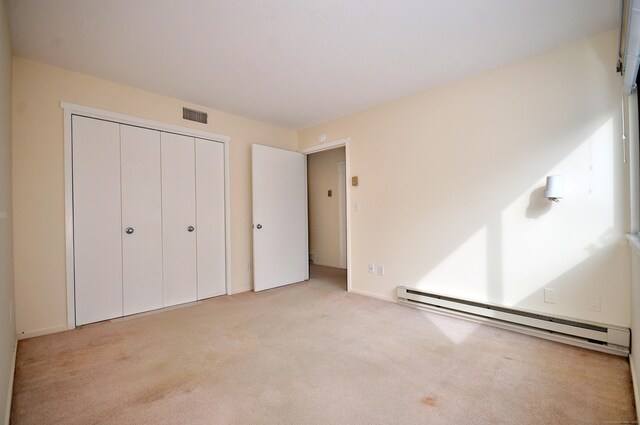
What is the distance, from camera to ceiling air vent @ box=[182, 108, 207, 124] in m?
3.57

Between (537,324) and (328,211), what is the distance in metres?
4.09

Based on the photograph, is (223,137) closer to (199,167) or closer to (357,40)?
(199,167)

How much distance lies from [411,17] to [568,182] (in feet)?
6.02

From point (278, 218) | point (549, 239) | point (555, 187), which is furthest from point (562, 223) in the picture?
point (278, 218)

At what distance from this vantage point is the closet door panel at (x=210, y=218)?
372cm

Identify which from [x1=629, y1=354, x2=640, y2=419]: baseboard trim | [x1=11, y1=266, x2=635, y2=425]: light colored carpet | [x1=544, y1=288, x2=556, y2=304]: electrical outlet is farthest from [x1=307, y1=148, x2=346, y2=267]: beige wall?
[x1=629, y1=354, x2=640, y2=419]: baseboard trim

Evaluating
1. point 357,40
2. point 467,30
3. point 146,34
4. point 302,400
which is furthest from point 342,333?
point 146,34

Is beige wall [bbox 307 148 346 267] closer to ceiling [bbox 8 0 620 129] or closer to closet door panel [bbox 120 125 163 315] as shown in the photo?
ceiling [bbox 8 0 620 129]

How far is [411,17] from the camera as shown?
204cm

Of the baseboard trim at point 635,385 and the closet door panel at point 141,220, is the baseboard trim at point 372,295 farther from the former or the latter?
the closet door panel at point 141,220

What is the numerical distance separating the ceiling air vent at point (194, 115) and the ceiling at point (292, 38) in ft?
1.33

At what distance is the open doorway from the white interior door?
3.56 feet

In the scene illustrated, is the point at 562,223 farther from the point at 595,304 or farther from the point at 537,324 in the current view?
the point at 537,324

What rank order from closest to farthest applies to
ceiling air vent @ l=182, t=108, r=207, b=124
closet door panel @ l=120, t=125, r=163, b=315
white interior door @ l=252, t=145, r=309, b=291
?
closet door panel @ l=120, t=125, r=163, b=315, ceiling air vent @ l=182, t=108, r=207, b=124, white interior door @ l=252, t=145, r=309, b=291
